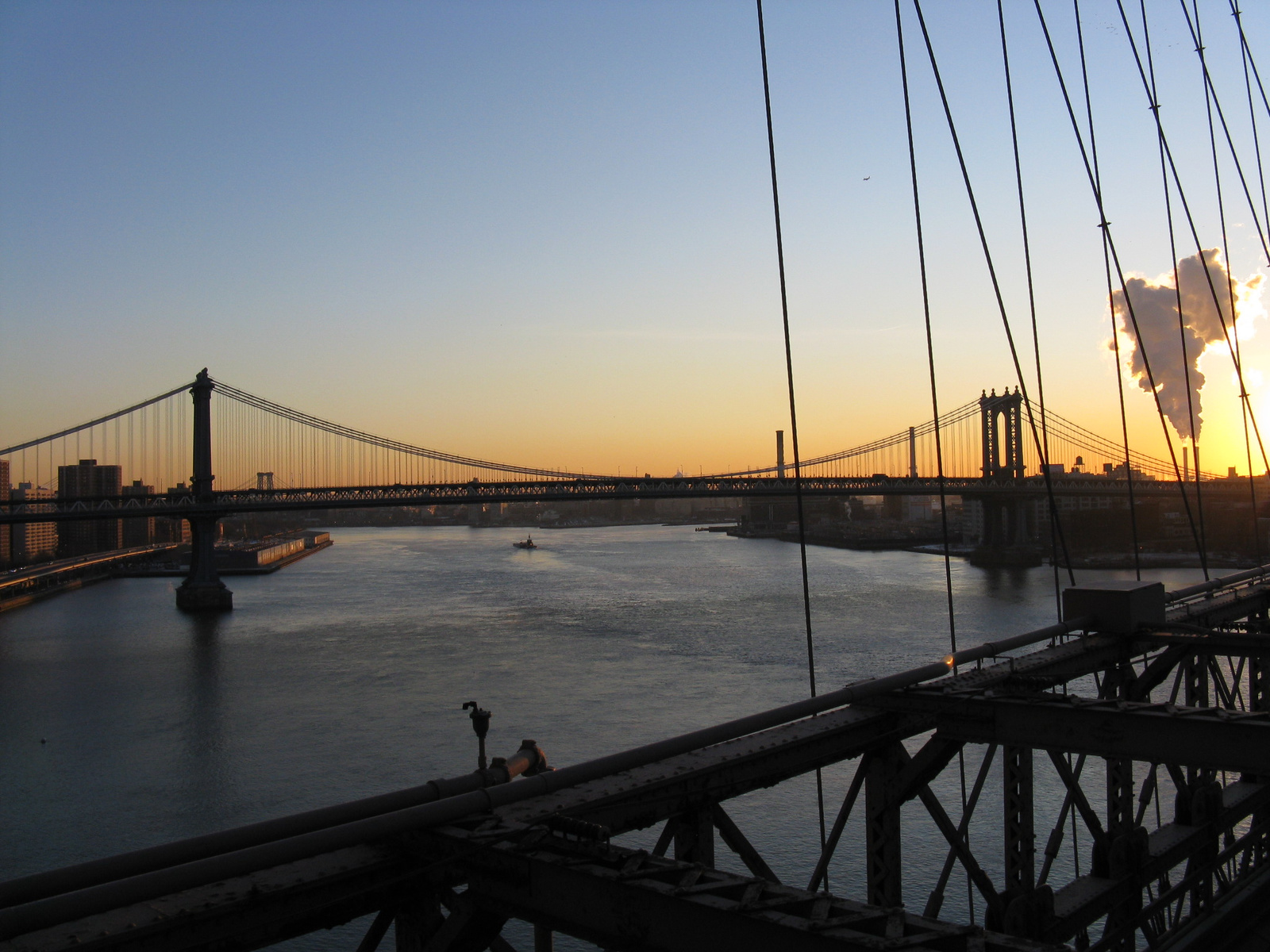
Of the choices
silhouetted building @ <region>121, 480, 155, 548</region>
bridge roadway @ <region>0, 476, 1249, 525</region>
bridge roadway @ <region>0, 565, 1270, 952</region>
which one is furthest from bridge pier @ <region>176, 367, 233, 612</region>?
silhouetted building @ <region>121, 480, 155, 548</region>

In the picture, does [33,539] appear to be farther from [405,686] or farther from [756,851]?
[756,851]

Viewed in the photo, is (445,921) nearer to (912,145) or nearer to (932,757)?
(932,757)

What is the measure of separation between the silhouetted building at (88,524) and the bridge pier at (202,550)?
33.4 meters

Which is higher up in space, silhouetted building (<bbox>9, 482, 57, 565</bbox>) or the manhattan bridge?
silhouetted building (<bbox>9, 482, 57, 565</bbox>)

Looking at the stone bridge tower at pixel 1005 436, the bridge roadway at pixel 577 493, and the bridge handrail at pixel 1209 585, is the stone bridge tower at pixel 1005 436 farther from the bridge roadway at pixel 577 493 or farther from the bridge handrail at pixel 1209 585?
the bridge handrail at pixel 1209 585

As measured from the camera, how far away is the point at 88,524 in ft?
224

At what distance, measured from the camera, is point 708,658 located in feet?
62.5

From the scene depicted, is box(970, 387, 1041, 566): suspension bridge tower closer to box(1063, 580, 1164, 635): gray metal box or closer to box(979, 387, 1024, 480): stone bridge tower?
box(979, 387, 1024, 480): stone bridge tower

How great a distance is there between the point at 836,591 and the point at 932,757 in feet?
99.2

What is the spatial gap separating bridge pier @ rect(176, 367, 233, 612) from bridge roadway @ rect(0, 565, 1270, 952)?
31592 millimetres

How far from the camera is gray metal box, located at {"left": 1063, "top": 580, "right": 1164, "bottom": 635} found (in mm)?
4480

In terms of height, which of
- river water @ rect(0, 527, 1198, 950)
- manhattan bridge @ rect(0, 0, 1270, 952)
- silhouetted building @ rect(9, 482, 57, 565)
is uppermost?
silhouetted building @ rect(9, 482, 57, 565)

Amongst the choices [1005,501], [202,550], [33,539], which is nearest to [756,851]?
[202,550]

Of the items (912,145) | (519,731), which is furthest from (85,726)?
(912,145)
